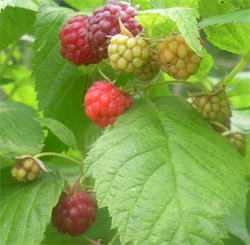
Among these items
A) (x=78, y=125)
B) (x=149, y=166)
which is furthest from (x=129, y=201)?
(x=78, y=125)

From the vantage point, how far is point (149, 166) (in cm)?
89

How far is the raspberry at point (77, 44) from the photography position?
112 cm

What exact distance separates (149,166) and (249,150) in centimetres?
30

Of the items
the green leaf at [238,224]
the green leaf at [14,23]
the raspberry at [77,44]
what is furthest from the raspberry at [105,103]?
the green leaf at [238,224]

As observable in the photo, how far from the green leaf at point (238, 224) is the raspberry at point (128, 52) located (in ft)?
2.15

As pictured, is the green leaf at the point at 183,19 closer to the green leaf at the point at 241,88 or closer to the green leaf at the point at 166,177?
the green leaf at the point at 166,177

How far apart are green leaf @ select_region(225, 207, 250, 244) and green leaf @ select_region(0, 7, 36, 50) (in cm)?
76

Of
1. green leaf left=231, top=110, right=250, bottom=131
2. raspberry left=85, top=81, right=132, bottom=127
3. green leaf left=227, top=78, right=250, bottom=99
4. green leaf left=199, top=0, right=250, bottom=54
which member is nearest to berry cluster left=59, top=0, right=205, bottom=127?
raspberry left=85, top=81, right=132, bottom=127

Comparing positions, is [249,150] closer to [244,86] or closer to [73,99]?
[244,86]

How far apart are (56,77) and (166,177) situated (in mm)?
469

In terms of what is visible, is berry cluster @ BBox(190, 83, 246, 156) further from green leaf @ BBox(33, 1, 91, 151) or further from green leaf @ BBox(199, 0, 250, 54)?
green leaf @ BBox(33, 1, 91, 151)

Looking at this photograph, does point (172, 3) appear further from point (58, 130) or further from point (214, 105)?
point (58, 130)

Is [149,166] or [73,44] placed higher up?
[73,44]

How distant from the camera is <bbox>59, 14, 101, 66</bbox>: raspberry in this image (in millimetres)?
1125
